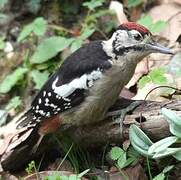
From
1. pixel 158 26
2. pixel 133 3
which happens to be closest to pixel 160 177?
pixel 158 26

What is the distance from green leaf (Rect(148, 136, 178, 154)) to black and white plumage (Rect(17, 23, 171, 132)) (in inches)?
21.0

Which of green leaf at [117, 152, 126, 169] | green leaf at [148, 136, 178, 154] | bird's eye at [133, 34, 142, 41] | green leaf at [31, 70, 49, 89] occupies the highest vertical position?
bird's eye at [133, 34, 142, 41]

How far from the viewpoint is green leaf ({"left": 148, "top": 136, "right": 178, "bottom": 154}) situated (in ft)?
11.0

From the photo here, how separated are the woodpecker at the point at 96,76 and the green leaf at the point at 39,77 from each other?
1.33 metres

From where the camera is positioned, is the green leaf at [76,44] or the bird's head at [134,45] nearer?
the bird's head at [134,45]

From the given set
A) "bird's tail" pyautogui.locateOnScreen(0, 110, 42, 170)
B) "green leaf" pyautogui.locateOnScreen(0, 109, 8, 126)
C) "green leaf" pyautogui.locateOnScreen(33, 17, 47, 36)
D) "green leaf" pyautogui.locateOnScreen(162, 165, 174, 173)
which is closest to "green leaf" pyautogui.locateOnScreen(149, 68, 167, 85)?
"green leaf" pyautogui.locateOnScreen(162, 165, 174, 173)

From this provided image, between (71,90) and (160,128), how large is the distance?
0.61m

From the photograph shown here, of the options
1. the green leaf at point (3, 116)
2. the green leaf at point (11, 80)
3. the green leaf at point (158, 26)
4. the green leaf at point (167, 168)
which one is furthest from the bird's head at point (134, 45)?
the green leaf at point (11, 80)

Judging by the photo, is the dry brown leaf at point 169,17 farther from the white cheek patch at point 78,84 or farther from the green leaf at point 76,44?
the white cheek patch at point 78,84

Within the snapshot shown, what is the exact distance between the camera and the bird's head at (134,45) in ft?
12.3

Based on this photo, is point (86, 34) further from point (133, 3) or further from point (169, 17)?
point (169, 17)

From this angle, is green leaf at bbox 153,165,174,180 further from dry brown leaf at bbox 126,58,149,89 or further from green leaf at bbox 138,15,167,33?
green leaf at bbox 138,15,167,33

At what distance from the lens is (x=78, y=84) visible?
3.78 meters

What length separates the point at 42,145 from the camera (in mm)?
4156
